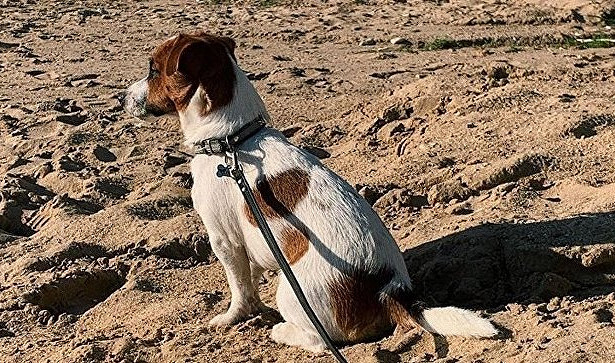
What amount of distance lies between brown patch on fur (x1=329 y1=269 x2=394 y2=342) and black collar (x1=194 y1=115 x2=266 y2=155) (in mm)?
905

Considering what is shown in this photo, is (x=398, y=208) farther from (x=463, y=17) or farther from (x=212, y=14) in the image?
(x=212, y=14)

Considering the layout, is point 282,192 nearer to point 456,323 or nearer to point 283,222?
point 283,222

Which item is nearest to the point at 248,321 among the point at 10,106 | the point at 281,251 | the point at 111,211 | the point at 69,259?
the point at 281,251

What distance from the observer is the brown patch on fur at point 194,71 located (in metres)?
4.83

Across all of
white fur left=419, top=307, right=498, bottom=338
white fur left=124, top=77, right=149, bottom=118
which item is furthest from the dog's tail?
white fur left=124, top=77, right=149, bottom=118

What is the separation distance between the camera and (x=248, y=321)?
16.6ft

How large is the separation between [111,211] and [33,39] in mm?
5829

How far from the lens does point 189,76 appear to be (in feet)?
16.0

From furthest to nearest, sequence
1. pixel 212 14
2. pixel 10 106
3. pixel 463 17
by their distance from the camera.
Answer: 1. pixel 212 14
2. pixel 463 17
3. pixel 10 106

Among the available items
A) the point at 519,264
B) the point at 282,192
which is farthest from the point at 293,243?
the point at 519,264

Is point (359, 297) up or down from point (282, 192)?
down

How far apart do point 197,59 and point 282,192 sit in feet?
2.64

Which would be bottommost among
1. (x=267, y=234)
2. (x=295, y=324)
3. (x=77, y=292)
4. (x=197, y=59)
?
(x=77, y=292)

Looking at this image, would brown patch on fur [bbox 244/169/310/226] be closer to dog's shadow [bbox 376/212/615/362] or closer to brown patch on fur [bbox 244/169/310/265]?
brown patch on fur [bbox 244/169/310/265]
